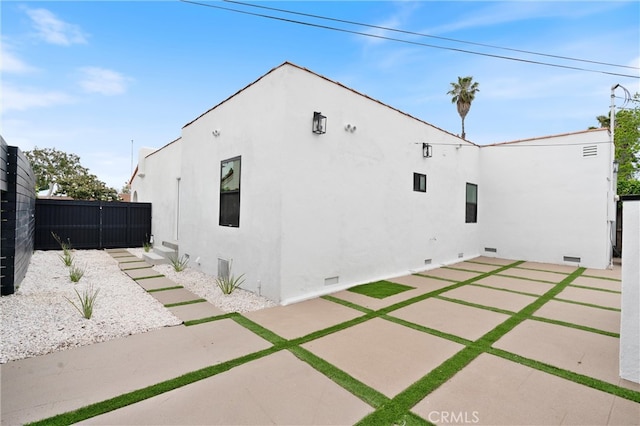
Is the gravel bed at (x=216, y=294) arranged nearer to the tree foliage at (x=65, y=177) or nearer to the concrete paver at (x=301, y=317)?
the concrete paver at (x=301, y=317)

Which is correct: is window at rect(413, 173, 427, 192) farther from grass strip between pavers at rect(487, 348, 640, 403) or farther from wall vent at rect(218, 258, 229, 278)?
wall vent at rect(218, 258, 229, 278)

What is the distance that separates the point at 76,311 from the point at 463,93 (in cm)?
2474

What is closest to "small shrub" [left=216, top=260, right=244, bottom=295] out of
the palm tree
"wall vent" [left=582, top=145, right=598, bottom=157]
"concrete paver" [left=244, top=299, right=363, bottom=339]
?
"concrete paver" [left=244, top=299, right=363, bottom=339]

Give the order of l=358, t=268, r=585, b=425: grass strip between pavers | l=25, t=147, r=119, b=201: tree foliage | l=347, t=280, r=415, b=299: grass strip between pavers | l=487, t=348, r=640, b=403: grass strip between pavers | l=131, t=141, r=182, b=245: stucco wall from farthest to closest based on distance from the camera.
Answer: l=25, t=147, r=119, b=201: tree foliage, l=131, t=141, r=182, b=245: stucco wall, l=347, t=280, r=415, b=299: grass strip between pavers, l=487, t=348, r=640, b=403: grass strip between pavers, l=358, t=268, r=585, b=425: grass strip between pavers

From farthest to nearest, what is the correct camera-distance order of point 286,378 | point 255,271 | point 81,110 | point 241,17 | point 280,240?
point 81,110, point 241,17, point 255,271, point 280,240, point 286,378

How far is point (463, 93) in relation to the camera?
21.1m

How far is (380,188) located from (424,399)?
4973mm

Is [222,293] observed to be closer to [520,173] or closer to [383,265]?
[383,265]

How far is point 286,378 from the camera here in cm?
266

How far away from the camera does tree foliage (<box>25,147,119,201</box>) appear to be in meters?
23.9

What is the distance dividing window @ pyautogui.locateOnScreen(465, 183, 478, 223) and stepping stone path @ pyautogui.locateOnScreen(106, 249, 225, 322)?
31.1ft

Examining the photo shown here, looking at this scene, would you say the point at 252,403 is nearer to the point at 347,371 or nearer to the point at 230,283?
the point at 347,371

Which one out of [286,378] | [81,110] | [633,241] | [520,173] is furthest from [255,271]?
[81,110]

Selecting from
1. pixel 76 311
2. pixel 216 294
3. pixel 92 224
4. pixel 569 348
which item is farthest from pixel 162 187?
pixel 569 348
